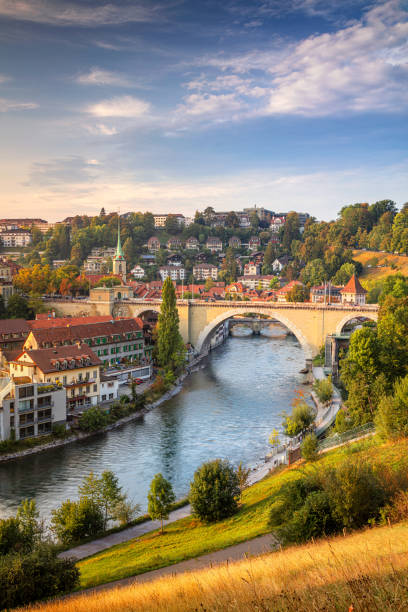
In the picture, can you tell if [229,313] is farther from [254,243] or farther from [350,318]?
[254,243]

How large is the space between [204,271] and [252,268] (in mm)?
6827

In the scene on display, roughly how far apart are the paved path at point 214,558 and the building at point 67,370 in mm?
14826

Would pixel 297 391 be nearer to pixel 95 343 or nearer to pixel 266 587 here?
pixel 95 343

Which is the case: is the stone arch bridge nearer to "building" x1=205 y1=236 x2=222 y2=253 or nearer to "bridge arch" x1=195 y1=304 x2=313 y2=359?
"bridge arch" x1=195 y1=304 x2=313 y2=359

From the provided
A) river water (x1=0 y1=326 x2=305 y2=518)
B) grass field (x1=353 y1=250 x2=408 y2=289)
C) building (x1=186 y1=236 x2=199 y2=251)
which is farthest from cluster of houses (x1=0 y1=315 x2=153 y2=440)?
building (x1=186 y1=236 x2=199 y2=251)

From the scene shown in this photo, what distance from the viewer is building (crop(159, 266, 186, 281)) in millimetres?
71562

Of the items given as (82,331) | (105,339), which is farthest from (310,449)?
(82,331)

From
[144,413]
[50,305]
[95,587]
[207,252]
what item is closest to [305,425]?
[144,413]

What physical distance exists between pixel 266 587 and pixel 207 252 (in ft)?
255

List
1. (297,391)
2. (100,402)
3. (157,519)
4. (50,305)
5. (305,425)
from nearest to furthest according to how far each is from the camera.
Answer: (157,519), (305,425), (100,402), (297,391), (50,305)

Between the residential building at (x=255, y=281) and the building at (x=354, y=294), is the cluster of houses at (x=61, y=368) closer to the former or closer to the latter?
the building at (x=354, y=294)

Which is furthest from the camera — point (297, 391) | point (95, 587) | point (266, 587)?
point (297, 391)

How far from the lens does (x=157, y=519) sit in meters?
14.5

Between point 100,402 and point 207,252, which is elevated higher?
point 207,252
